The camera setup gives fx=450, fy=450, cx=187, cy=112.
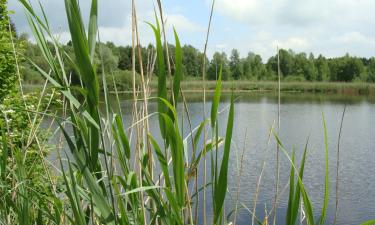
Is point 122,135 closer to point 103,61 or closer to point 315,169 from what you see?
point 103,61

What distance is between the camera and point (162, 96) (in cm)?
102

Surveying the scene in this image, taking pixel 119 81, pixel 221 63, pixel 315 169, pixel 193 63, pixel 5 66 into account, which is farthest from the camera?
pixel 315 169

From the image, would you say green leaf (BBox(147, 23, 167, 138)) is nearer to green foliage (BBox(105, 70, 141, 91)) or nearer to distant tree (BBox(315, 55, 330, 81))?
green foliage (BBox(105, 70, 141, 91))

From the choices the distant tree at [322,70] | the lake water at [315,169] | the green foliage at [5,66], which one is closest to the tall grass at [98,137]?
the lake water at [315,169]

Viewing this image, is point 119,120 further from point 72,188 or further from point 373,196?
point 373,196

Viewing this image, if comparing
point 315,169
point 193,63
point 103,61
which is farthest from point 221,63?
point 315,169

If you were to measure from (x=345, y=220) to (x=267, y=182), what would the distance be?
7.98 feet

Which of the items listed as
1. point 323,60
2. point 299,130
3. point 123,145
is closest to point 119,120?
point 123,145

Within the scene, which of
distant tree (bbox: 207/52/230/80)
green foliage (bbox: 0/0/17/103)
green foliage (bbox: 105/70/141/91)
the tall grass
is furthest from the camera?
green foliage (bbox: 0/0/17/103)

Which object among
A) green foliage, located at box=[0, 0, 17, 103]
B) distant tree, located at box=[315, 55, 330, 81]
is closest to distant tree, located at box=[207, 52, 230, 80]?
green foliage, located at box=[0, 0, 17, 103]

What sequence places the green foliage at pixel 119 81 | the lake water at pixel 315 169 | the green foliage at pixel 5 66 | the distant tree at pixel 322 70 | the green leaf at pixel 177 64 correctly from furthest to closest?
the distant tree at pixel 322 70, the lake water at pixel 315 169, the green foliage at pixel 5 66, the green foliage at pixel 119 81, the green leaf at pixel 177 64

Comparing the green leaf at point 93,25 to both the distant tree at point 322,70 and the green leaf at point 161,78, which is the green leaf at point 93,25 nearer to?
the green leaf at point 161,78

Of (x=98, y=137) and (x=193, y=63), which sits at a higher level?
(x=193, y=63)

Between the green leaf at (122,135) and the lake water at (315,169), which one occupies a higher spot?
the green leaf at (122,135)
